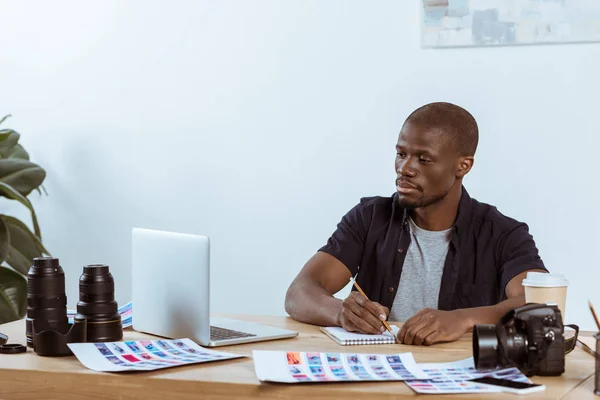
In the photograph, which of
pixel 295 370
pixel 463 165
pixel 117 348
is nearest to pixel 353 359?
pixel 295 370

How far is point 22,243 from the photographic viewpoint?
339 cm

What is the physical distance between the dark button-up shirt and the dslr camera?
2.48 ft

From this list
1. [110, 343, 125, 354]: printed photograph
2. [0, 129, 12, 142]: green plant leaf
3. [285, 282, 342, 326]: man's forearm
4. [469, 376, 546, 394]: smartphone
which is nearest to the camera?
[469, 376, 546, 394]: smartphone

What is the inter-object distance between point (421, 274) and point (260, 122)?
130 cm

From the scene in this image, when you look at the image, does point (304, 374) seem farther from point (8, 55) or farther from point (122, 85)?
point (8, 55)

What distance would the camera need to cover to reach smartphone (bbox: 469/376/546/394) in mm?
1445

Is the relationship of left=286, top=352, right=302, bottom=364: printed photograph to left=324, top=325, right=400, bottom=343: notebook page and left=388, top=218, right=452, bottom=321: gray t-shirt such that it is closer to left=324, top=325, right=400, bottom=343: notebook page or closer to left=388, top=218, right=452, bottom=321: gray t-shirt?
left=324, top=325, right=400, bottom=343: notebook page

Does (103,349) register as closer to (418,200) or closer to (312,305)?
(312,305)

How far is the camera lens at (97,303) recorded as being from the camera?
73.0 inches

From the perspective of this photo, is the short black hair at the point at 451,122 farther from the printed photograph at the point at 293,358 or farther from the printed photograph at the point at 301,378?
the printed photograph at the point at 301,378

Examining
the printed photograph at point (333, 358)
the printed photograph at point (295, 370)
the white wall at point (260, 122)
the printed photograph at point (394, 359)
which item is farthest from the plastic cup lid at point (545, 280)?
the white wall at point (260, 122)

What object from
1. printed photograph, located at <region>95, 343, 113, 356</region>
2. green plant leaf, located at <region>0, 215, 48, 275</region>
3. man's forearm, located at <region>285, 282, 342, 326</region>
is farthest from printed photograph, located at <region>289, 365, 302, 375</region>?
green plant leaf, located at <region>0, 215, 48, 275</region>

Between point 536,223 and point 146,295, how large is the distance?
174 cm

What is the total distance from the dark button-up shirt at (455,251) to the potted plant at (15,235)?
1.31 m
